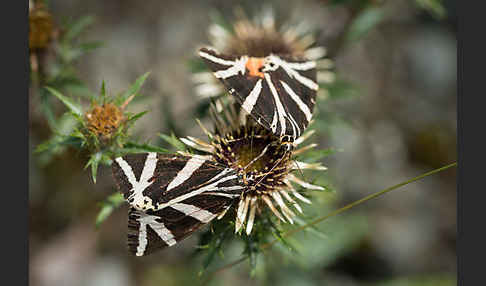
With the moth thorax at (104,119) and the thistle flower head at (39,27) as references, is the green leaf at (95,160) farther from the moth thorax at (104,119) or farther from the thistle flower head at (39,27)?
the thistle flower head at (39,27)

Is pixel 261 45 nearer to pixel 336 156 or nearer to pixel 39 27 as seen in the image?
pixel 39 27

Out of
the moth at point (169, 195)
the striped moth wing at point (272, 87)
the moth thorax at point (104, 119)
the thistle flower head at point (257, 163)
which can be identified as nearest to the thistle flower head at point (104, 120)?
the moth thorax at point (104, 119)

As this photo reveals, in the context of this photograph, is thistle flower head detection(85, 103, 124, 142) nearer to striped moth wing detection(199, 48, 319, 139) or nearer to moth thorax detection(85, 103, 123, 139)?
moth thorax detection(85, 103, 123, 139)

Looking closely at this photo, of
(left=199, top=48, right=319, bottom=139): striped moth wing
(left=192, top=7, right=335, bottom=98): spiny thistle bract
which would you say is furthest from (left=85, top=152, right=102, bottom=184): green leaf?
(left=192, top=7, right=335, bottom=98): spiny thistle bract

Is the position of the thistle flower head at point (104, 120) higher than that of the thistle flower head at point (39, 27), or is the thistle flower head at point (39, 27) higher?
the thistle flower head at point (39, 27)

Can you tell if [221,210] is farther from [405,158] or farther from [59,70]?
[405,158]

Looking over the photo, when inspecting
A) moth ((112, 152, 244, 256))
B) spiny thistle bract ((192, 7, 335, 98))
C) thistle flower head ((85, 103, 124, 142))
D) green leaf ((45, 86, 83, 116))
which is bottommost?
moth ((112, 152, 244, 256))

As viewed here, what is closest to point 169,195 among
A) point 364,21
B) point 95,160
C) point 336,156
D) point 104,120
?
point 95,160
